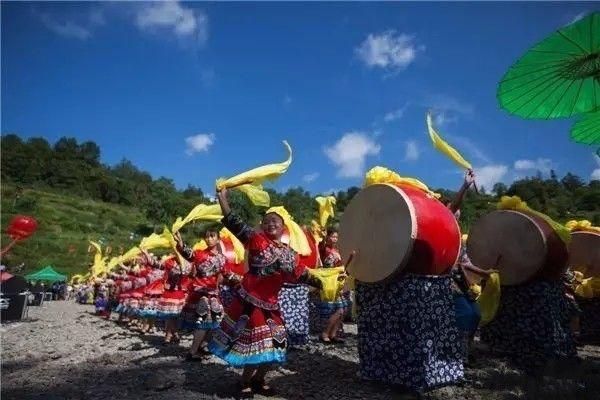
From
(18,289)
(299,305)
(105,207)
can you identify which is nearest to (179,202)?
(105,207)

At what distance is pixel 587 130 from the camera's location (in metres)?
5.22

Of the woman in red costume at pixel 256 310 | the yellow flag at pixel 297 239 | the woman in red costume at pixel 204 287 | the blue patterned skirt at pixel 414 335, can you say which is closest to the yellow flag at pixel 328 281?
the woman in red costume at pixel 256 310

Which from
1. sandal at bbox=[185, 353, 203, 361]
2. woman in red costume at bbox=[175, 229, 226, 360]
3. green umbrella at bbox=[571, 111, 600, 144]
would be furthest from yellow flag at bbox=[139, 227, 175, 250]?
green umbrella at bbox=[571, 111, 600, 144]

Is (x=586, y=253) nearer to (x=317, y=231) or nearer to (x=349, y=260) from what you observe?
(x=317, y=231)

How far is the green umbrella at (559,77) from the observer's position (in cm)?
362

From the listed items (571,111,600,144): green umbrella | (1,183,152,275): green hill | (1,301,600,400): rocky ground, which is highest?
(1,183,152,275): green hill

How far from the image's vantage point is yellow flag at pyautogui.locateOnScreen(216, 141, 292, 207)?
4.46m

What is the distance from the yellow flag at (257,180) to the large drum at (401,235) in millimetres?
1247

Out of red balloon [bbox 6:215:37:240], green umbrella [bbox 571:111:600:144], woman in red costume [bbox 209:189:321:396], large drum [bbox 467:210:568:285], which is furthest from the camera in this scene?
red balloon [bbox 6:215:37:240]

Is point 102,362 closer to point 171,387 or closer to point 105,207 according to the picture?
point 171,387

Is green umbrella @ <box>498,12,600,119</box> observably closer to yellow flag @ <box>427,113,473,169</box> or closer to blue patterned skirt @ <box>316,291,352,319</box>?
yellow flag @ <box>427,113,473,169</box>

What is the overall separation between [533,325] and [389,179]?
9.38 ft

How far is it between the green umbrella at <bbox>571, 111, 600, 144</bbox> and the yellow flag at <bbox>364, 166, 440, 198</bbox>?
161cm

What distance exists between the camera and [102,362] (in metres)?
6.83
